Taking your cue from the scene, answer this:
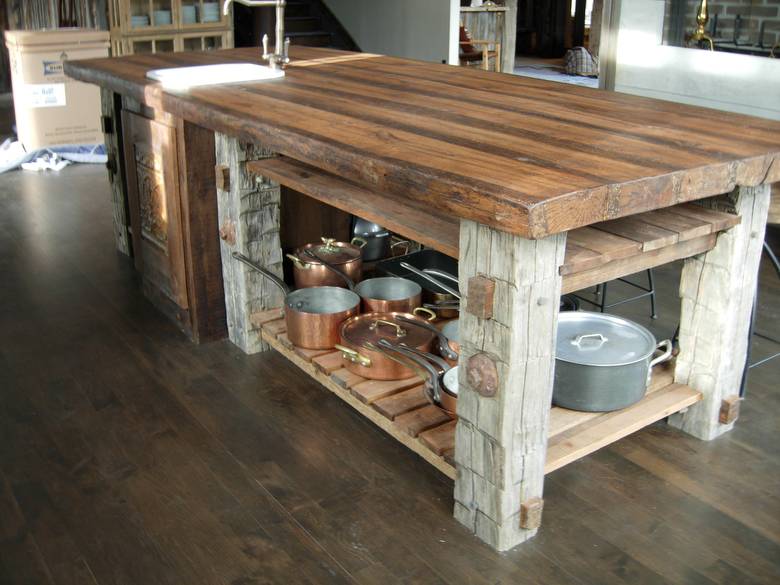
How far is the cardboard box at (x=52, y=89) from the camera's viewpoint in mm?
6188

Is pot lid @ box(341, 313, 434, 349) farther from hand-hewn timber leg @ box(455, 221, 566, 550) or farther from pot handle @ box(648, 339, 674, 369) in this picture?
pot handle @ box(648, 339, 674, 369)

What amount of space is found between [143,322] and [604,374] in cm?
209

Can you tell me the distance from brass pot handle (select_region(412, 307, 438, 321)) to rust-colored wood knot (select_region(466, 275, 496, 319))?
85cm

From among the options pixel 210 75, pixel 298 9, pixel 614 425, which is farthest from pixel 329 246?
pixel 298 9

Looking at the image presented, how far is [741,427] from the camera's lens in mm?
2857

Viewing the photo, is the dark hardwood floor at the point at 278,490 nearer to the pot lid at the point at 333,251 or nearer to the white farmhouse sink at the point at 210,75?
the pot lid at the point at 333,251

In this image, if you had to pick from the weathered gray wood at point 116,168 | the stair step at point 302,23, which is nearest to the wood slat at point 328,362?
the weathered gray wood at point 116,168

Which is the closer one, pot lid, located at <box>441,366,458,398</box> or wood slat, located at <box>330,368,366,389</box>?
pot lid, located at <box>441,366,458,398</box>

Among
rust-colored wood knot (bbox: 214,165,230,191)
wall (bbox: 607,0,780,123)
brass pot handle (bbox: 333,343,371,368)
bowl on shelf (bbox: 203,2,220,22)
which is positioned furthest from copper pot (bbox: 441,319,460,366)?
bowl on shelf (bbox: 203,2,220,22)

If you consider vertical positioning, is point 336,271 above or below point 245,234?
below

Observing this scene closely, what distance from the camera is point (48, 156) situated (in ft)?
21.2

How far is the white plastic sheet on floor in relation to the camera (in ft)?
20.7

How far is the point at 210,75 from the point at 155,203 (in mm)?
573

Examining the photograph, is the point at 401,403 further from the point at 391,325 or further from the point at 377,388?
the point at 391,325
